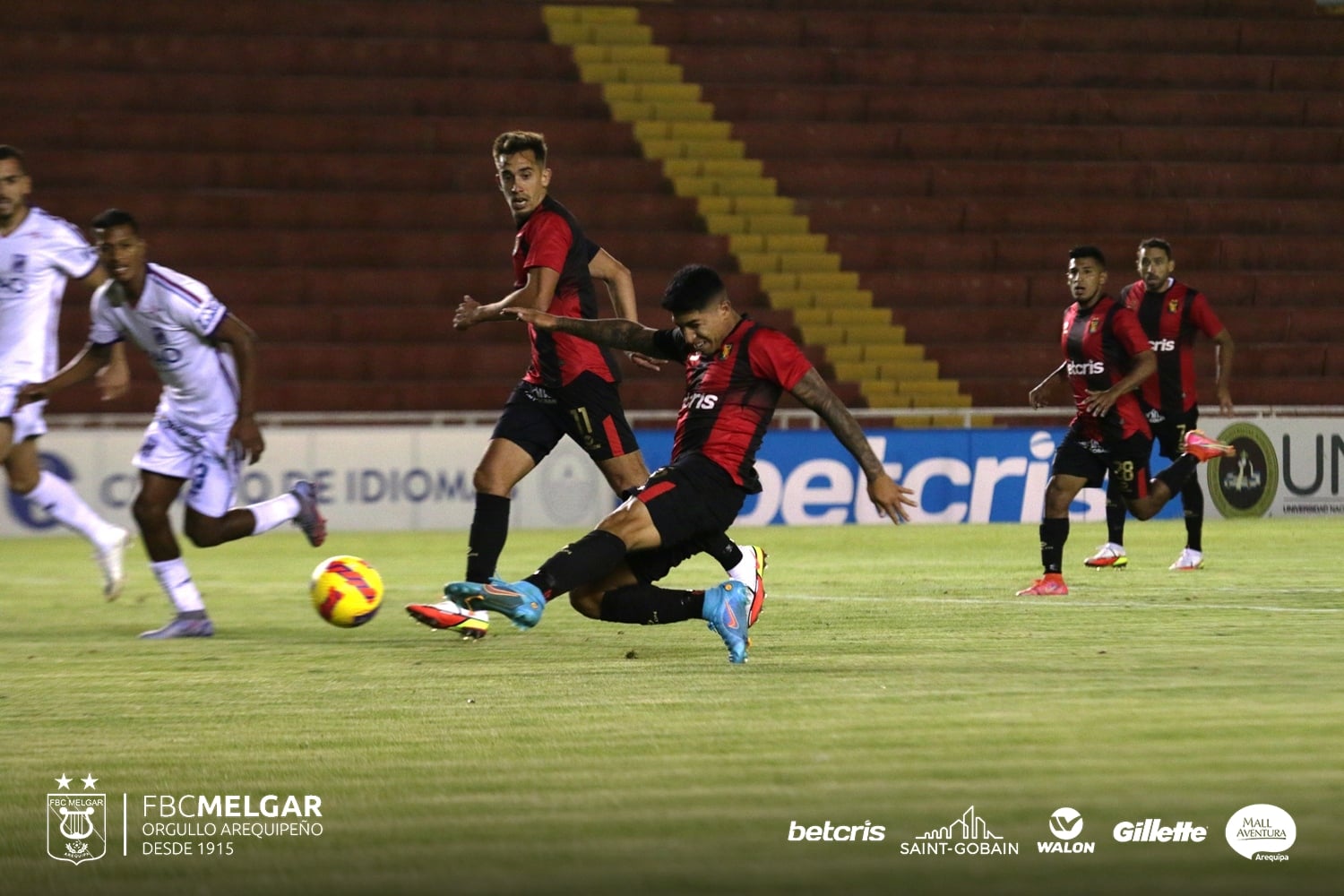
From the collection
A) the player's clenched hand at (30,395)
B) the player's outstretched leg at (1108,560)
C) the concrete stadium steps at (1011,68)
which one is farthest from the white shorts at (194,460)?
the concrete stadium steps at (1011,68)

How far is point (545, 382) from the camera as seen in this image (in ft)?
27.3

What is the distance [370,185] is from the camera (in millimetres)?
25062

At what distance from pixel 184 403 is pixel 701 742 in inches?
172

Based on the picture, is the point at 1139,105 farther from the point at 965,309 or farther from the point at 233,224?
the point at 233,224

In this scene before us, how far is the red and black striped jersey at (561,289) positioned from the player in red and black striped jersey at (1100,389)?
→ 3.66 metres

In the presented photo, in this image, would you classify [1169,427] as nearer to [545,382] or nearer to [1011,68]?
[545,382]

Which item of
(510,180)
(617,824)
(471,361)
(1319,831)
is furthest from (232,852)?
(471,361)

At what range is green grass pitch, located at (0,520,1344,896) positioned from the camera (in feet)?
12.4

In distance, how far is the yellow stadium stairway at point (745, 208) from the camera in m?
24.2

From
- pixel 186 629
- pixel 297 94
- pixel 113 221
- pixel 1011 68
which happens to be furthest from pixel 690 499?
pixel 1011 68

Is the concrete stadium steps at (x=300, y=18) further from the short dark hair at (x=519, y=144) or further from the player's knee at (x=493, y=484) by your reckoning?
the player's knee at (x=493, y=484)

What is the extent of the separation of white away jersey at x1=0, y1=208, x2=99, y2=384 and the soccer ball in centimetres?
214

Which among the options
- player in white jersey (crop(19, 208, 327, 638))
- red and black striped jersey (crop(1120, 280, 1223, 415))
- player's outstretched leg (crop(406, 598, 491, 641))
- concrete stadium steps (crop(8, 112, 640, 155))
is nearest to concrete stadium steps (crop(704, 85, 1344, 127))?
concrete stadium steps (crop(8, 112, 640, 155))

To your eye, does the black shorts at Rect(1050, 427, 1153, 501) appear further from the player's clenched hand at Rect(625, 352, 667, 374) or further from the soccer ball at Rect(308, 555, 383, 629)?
the soccer ball at Rect(308, 555, 383, 629)
